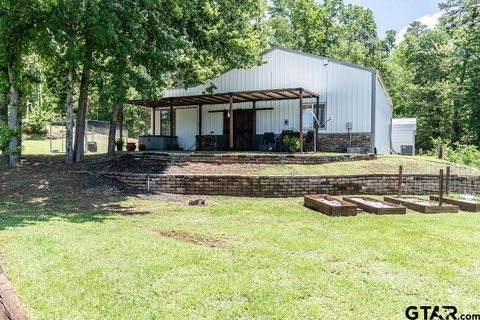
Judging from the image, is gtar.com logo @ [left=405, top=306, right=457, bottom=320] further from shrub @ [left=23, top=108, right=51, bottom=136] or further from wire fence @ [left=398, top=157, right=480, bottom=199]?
shrub @ [left=23, top=108, right=51, bottom=136]

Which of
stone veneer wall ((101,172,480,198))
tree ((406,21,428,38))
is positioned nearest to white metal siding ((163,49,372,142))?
stone veneer wall ((101,172,480,198))

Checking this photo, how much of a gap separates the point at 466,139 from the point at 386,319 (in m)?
31.9

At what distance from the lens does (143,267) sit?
3705 mm

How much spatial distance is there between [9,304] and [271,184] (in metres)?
7.21

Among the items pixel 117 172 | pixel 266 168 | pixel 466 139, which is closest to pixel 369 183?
pixel 266 168

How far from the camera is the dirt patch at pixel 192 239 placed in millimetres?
4715

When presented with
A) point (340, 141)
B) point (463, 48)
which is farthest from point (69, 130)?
point (463, 48)

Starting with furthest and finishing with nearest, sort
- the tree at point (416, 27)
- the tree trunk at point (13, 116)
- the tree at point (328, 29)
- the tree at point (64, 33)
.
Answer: the tree at point (416, 27) → the tree at point (328, 29) → the tree trunk at point (13, 116) → the tree at point (64, 33)

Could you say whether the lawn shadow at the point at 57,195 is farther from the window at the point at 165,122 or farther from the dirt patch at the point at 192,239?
the window at the point at 165,122

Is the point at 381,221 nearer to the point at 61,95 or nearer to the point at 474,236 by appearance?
the point at 474,236

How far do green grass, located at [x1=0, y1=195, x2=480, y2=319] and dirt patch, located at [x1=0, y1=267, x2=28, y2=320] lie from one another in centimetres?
9

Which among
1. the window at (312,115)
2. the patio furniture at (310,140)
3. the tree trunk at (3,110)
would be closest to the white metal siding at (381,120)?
the window at (312,115)

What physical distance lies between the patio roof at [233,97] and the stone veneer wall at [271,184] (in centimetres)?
469

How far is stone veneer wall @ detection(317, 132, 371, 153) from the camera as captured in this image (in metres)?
14.8
